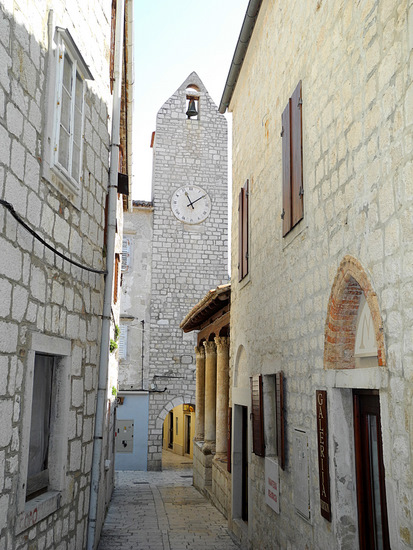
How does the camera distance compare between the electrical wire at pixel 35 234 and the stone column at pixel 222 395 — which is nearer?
the electrical wire at pixel 35 234

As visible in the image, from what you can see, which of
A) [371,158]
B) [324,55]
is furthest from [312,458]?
[324,55]

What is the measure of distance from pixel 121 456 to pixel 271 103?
1489cm

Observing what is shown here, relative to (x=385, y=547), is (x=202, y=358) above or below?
above

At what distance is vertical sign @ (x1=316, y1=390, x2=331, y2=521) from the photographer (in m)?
4.48

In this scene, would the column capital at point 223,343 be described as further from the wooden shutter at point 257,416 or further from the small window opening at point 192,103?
the small window opening at point 192,103

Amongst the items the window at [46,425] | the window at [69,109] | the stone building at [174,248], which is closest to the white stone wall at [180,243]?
the stone building at [174,248]

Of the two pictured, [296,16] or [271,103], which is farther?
[271,103]

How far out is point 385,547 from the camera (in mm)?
3916

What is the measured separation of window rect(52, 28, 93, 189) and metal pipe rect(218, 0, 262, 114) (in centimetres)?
344

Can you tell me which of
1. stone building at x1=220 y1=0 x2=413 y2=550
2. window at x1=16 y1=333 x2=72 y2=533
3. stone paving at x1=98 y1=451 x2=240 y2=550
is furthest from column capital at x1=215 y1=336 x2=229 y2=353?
A: window at x1=16 y1=333 x2=72 y2=533

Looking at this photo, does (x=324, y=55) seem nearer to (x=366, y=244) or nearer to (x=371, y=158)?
(x=371, y=158)

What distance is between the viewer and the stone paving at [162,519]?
8.30 metres

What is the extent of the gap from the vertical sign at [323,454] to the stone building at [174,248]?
1536 cm

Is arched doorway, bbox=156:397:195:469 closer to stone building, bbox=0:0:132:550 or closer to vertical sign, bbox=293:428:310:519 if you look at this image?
stone building, bbox=0:0:132:550
